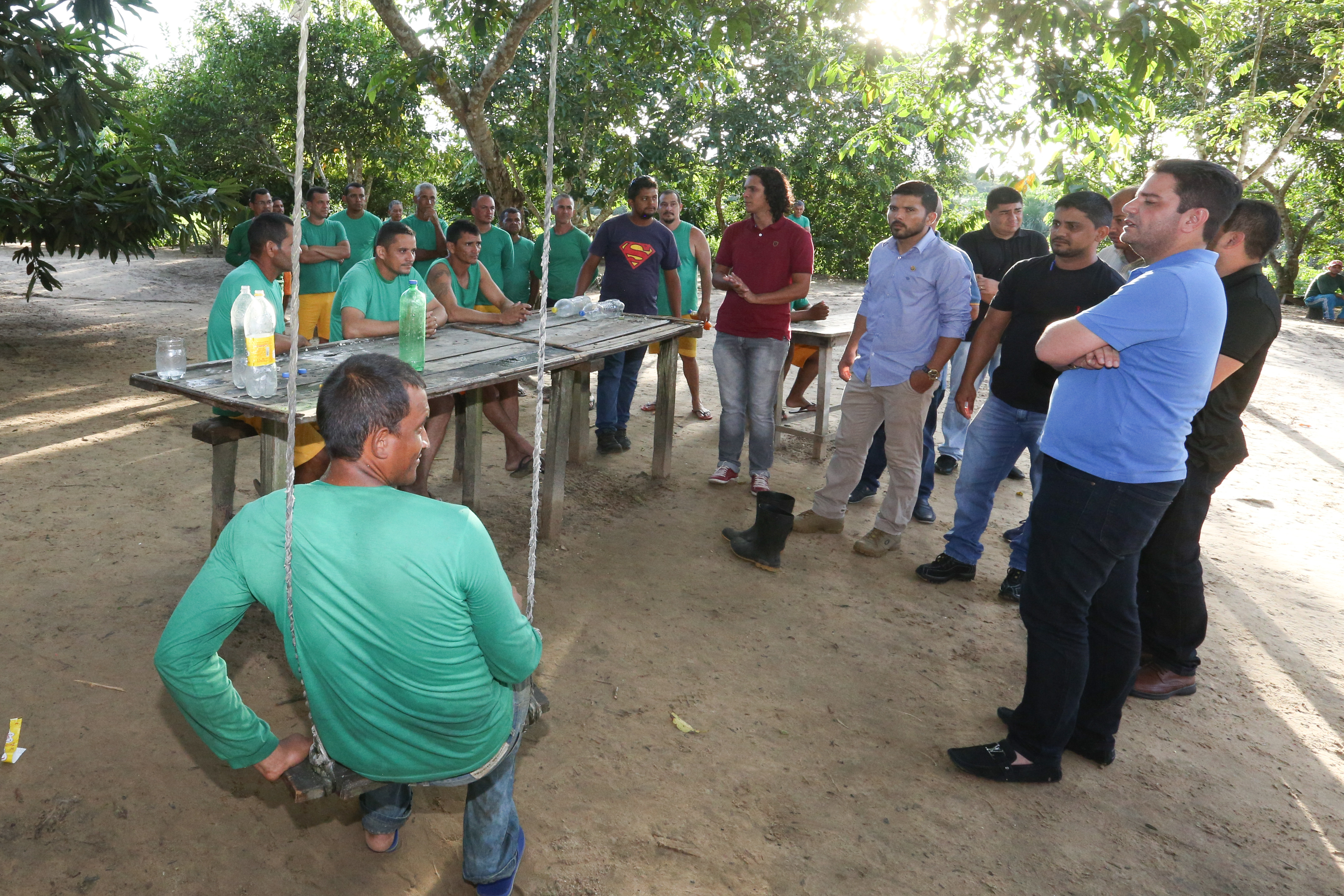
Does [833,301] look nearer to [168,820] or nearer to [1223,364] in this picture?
[1223,364]

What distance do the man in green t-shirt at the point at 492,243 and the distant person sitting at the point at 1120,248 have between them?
12.9 ft

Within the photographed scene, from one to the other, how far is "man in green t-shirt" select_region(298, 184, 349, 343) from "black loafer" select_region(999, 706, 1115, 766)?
523 centimetres

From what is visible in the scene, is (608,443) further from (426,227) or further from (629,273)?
(426,227)

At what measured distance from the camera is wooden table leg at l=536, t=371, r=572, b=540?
4406 millimetres

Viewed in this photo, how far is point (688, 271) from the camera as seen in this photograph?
667 cm

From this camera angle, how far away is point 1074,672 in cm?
271

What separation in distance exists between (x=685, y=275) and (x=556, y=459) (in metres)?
2.65

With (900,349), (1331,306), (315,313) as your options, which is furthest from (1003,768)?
(1331,306)

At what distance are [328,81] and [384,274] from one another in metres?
13.2

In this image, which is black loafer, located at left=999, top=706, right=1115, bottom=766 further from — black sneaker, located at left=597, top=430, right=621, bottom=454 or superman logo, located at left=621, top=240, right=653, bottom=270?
superman logo, located at left=621, top=240, right=653, bottom=270

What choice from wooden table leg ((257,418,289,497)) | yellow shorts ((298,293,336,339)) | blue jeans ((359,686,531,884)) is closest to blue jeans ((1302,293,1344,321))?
yellow shorts ((298,293,336,339))

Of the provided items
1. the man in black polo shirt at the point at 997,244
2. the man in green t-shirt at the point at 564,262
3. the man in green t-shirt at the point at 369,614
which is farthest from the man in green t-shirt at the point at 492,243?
the man in green t-shirt at the point at 369,614

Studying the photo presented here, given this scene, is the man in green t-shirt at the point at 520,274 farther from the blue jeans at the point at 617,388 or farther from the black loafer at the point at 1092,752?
the black loafer at the point at 1092,752

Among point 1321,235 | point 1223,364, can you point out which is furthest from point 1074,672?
point 1321,235
